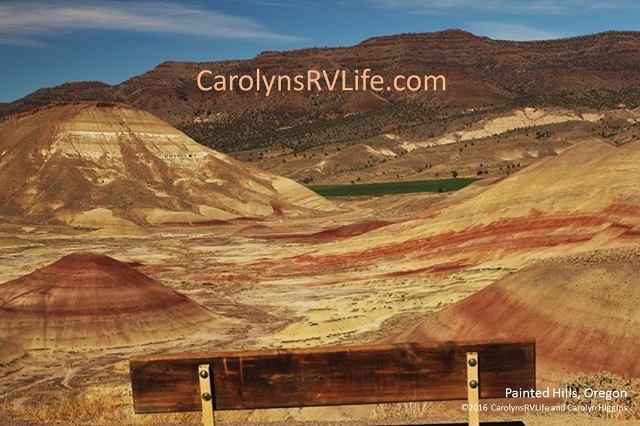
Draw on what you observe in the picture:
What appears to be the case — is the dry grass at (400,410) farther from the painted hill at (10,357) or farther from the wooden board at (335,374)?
the painted hill at (10,357)

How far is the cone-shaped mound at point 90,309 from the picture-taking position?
28.2 m

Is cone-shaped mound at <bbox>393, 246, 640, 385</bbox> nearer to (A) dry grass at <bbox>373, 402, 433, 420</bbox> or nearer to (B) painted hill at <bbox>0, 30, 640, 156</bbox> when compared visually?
(A) dry grass at <bbox>373, 402, 433, 420</bbox>

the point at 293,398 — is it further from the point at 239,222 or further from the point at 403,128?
the point at 403,128

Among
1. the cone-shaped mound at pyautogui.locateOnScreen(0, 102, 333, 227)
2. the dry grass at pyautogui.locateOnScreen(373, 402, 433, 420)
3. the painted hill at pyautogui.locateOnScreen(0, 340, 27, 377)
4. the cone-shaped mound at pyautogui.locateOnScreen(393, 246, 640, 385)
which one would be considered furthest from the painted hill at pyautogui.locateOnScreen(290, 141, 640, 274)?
the cone-shaped mound at pyautogui.locateOnScreen(0, 102, 333, 227)

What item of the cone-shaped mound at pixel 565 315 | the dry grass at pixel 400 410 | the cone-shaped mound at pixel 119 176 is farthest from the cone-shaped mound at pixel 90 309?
the cone-shaped mound at pixel 119 176

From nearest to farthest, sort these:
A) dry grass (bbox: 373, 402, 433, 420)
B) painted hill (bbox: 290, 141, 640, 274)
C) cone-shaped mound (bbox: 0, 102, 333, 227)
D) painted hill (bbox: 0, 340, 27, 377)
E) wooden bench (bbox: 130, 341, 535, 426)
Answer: wooden bench (bbox: 130, 341, 535, 426)
dry grass (bbox: 373, 402, 433, 420)
painted hill (bbox: 0, 340, 27, 377)
painted hill (bbox: 290, 141, 640, 274)
cone-shaped mound (bbox: 0, 102, 333, 227)

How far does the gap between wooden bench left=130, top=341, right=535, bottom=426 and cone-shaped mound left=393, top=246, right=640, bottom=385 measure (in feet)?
22.9

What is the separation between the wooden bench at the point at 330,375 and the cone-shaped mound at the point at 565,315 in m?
6.98

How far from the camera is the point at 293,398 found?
5961 millimetres

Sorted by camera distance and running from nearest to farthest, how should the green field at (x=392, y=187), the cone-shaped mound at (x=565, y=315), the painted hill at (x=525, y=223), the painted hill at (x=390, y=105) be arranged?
the cone-shaped mound at (x=565, y=315)
the painted hill at (x=525, y=223)
the green field at (x=392, y=187)
the painted hill at (x=390, y=105)

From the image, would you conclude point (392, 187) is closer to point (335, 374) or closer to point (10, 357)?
point (10, 357)

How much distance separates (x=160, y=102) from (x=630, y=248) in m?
190

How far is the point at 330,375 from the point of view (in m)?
5.94

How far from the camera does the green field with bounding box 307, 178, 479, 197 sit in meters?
97.2
